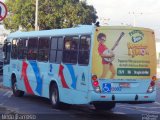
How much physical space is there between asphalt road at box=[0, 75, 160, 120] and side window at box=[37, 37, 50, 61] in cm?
166

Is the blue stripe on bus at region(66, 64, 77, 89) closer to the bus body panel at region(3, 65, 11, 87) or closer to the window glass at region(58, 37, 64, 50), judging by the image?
the window glass at region(58, 37, 64, 50)

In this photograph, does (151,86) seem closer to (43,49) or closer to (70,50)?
(70,50)

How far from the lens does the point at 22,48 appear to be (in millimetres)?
20172

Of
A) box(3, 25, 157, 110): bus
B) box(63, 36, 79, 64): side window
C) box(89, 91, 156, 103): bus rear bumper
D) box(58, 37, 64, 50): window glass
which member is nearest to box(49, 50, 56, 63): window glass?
box(3, 25, 157, 110): bus

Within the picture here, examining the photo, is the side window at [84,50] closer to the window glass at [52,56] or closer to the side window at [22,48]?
the window glass at [52,56]

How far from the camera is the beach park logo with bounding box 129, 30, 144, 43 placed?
14.9 meters

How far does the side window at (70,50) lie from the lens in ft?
51.3

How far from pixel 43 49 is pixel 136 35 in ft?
14.1

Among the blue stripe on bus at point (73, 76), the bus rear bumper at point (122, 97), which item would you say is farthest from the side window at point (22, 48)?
the bus rear bumper at point (122, 97)

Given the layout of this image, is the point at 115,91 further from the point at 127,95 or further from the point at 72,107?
the point at 72,107

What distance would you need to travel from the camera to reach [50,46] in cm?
1755

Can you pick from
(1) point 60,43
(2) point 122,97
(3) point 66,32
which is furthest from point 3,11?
(2) point 122,97

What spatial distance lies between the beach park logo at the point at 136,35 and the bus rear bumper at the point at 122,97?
5.21 ft

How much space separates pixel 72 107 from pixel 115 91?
354 centimetres
